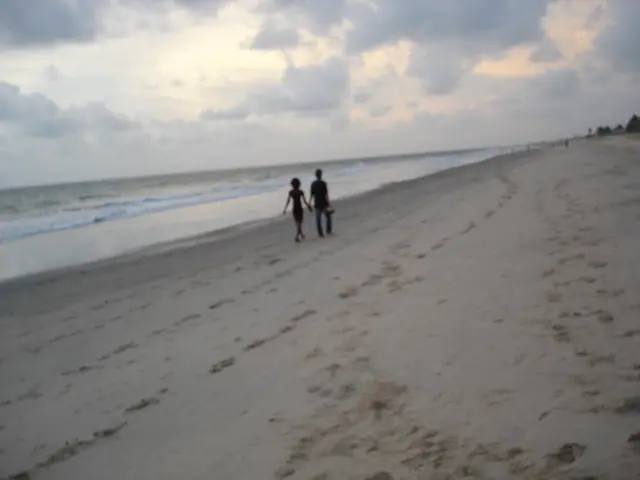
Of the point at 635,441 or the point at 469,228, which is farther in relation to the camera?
the point at 469,228

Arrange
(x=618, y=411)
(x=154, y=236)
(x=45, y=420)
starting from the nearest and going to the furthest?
(x=618, y=411) < (x=45, y=420) < (x=154, y=236)

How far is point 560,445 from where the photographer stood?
3.15 m

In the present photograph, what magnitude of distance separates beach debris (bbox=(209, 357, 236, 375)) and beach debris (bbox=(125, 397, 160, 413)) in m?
0.60

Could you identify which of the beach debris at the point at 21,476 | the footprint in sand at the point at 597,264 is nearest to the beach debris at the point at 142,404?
the beach debris at the point at 21,476

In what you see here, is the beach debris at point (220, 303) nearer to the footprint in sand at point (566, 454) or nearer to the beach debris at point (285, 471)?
the beach debris at point (285, 471)

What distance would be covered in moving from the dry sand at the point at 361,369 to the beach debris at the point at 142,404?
2 cm

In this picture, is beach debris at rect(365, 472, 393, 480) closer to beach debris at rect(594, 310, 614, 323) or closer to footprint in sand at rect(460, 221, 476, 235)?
beach debris at rect(594, 310, 614, 323)

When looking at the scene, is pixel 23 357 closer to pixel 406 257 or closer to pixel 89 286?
pixel 89 286

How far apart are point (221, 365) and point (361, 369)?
1563 millimetres

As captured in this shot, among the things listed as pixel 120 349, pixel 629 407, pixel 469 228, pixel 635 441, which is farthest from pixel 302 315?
pixel 469 228

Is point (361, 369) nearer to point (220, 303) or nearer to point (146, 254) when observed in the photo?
point (220, 303)

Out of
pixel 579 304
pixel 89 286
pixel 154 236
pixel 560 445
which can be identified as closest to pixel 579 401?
pixel 560 445

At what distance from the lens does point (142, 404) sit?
4875 millimetres

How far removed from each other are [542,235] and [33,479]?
25.0 ft
